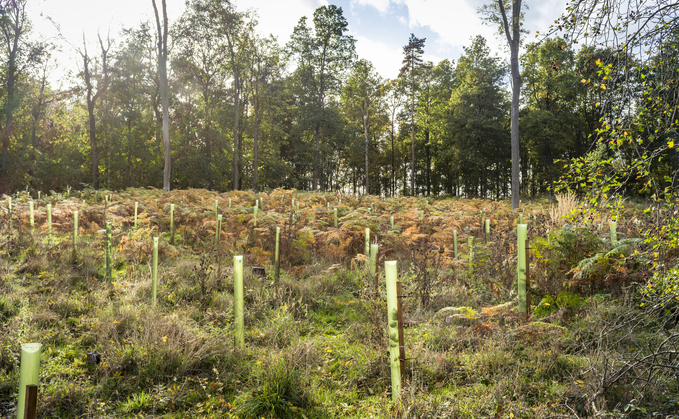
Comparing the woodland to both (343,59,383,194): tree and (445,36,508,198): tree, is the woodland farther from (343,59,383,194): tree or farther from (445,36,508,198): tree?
(343,59,383,194): tree

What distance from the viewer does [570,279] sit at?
4.51m

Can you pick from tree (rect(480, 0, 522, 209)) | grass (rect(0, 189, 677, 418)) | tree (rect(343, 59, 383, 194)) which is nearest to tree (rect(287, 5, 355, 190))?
tree (rect(343, 59, 383, 194))

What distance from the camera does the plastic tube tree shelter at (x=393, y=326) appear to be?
246cm

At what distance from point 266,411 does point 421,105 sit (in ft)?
114

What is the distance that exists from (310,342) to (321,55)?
92.7 feet

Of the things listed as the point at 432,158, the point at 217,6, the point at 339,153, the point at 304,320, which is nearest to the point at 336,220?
the point at 304,320

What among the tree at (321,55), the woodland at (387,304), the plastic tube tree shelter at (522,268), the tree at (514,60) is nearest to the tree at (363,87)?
the tree at (321,55)

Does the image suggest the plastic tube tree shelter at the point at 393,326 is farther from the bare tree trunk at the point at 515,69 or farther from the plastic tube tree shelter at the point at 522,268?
the bare tree trunk at the point at 515,69

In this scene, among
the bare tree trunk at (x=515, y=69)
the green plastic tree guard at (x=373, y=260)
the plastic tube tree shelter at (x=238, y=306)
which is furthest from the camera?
the bare tree trunk at (x=515, y=69)

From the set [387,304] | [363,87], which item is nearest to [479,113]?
[363,87]

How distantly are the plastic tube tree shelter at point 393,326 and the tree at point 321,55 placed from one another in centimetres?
2497

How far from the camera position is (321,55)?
28.1m

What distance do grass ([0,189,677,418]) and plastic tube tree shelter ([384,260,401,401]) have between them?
85mm

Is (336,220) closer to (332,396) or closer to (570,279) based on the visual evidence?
(570,279)
